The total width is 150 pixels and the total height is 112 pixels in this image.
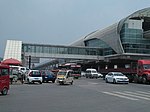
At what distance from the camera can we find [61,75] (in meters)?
35.9

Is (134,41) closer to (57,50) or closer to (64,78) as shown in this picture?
(57,50)

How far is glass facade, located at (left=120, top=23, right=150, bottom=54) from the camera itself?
352 feet

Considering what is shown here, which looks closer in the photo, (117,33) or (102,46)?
(117,33)

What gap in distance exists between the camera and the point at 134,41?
108 m

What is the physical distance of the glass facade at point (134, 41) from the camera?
10731 cm

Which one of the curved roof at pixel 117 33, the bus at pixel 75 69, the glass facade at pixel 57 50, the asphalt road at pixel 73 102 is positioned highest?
the curved roof at pixel 117 33

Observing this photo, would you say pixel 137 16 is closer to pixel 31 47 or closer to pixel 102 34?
pixel 102 34

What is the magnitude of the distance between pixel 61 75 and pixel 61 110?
23.1 m

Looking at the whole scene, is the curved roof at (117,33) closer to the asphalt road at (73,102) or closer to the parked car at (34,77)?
the parked car at (34,77)

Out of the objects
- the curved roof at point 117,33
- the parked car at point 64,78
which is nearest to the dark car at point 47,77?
the parked car at point 64,78

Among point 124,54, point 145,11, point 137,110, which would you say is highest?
point 145,11

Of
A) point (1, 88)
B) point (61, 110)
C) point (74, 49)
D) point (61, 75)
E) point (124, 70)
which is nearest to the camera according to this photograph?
point (61, 110)

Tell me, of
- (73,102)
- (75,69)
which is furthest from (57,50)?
(73,102)

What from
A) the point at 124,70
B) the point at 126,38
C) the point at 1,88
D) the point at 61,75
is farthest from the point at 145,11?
the point at 1,88
